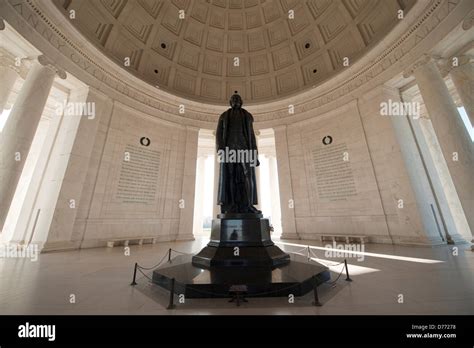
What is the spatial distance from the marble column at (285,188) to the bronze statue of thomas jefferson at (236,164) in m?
8.70

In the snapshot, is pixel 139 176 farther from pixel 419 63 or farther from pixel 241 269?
pixel 419 63

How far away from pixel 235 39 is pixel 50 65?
11925 mm

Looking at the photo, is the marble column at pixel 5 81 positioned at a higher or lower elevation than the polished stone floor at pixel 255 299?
higher

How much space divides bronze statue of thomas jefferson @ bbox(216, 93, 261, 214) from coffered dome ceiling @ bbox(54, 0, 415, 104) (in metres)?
10.3

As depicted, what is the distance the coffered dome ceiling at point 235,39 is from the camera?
1116cm

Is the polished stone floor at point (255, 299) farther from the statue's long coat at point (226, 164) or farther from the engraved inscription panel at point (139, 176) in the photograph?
the engraved inscription panel at point (139, 176)

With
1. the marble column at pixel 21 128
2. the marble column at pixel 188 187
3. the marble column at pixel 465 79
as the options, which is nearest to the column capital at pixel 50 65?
the marble column at pixel 21 128

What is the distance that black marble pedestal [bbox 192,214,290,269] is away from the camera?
4211 millimetres

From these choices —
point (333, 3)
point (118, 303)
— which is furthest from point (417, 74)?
point (118, 303)

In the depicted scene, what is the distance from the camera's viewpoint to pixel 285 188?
1359 cm

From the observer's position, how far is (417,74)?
872 cm

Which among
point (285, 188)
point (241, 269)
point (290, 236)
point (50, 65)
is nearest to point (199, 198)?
point (285, 188)

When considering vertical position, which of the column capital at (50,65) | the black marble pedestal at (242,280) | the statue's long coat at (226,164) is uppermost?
the column capital at (50,65)
